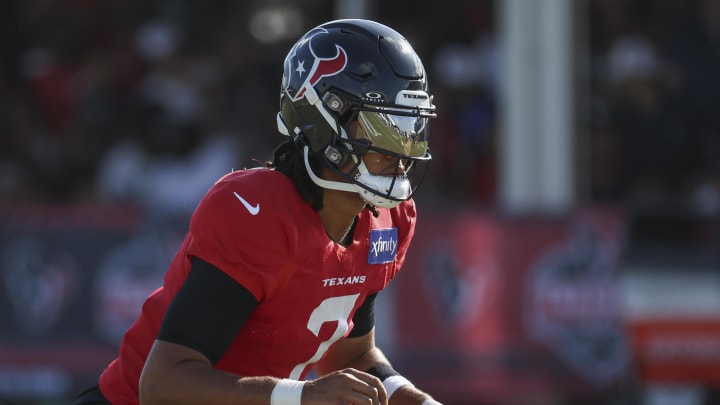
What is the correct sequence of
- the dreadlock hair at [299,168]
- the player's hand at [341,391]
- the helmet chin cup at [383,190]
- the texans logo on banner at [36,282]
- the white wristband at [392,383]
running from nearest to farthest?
the player's hand at [341,391] → the helmet chin cup at [383,190] → the dreadlock hair at [299,168] → the white wristband at [392,383] → the texans logo on banner at [36,282]

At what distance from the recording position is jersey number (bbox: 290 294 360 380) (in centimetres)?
369

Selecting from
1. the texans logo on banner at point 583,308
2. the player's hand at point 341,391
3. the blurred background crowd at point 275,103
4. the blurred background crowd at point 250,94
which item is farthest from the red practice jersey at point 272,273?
the blurred background crowd at point 250,94

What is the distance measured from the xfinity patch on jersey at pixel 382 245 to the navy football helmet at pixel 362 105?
0.78ft

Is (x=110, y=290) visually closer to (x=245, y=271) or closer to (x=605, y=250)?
(x=605, y=250)

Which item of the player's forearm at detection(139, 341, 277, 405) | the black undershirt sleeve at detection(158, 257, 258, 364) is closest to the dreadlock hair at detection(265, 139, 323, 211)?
the black undershirt sleeve at detection(158, 257, 258, 364)

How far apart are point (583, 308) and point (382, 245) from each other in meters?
4.70

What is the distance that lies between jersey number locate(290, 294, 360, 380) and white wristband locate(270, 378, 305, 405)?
16.2 inches

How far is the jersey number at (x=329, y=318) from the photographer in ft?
12.1

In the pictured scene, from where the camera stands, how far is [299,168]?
373 cm

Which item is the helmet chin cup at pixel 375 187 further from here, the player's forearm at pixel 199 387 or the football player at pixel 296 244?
the player's forearm at pixel 199 387

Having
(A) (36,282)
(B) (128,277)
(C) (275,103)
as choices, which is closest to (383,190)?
(B) (128,277)

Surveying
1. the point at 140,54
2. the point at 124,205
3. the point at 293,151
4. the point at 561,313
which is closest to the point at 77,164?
the point at 140,54

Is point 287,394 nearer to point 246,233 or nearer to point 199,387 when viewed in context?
point 199,387

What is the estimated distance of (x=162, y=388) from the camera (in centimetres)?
330
